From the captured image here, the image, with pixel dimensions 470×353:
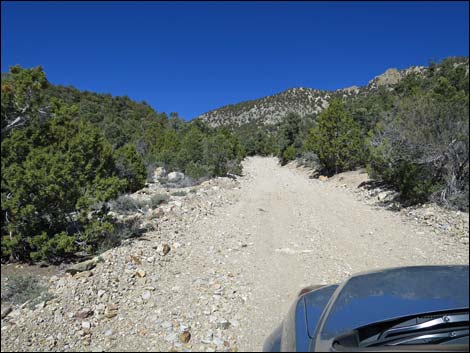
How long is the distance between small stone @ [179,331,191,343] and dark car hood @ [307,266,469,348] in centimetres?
166

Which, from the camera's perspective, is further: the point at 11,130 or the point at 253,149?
the point at 253,149

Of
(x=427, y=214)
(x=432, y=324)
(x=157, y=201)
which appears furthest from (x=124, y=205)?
(x=432, y=324)

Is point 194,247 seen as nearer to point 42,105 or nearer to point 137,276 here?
point 137,276

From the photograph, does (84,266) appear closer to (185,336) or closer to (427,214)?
(185,336)

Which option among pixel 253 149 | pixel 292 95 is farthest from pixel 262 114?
pixel 253 149

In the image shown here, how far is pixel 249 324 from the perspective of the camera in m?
3.17

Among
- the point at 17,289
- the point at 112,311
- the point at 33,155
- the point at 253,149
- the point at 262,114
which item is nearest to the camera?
the point at 112,311

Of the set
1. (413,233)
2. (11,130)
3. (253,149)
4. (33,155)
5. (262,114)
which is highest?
(262,114)

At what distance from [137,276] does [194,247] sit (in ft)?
4.92

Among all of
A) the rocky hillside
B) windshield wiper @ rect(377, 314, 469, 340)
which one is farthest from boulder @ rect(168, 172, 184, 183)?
the rocky hillside

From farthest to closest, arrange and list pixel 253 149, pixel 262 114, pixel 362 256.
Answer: pixel 262 114, pixel 253 149, pixel 362 256

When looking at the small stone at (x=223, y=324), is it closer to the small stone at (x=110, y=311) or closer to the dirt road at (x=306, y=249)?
the dirt road at (x=306, y=249)

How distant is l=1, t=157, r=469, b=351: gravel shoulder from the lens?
305 cm

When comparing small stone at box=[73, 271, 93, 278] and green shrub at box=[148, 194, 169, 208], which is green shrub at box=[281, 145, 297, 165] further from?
small stone at box=[73, 271, 93, 278]
